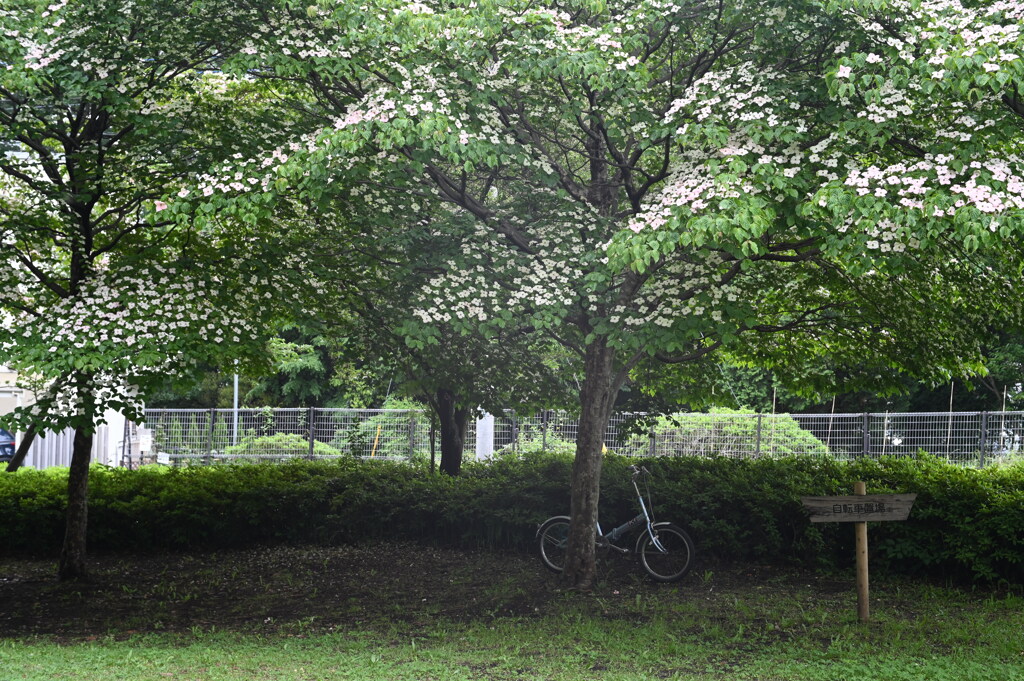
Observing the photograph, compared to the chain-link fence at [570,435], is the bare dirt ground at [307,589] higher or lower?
lower

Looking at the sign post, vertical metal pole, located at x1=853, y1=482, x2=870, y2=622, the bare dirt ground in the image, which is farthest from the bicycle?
the sign post

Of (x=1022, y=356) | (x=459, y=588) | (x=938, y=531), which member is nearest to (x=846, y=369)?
(x=938, y=531)

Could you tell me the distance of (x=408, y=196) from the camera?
8.84 meters

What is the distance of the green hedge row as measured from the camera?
31.2ft

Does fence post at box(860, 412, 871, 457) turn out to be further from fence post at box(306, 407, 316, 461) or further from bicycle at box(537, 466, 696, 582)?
fence post at box(306, 407, 316, 461)

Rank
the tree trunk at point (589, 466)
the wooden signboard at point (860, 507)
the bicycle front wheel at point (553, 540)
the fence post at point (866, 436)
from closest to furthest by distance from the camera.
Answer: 1. the wooden signboard at point (860, 507)
2. the tree trunk at point (589, 466)
3. the bicycle front wheel at point (553, 540)
4. the fence post at point (866, 436)

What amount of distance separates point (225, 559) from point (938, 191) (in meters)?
8.92

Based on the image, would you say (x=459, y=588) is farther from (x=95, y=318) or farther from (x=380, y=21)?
(x=380, y=21)

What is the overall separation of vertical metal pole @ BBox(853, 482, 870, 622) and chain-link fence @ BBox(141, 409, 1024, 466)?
923 centimetres

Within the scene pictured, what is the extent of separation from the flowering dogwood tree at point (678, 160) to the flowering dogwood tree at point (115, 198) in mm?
1042

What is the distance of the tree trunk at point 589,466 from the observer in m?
9.29

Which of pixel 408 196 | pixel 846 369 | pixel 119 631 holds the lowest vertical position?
pixel 119 631

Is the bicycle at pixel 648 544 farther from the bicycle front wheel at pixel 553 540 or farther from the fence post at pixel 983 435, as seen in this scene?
the fence post at pixel 983 435

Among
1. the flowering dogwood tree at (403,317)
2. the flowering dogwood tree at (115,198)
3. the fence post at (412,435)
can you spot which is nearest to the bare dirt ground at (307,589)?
the flowering dogwood tree at (403,317)
